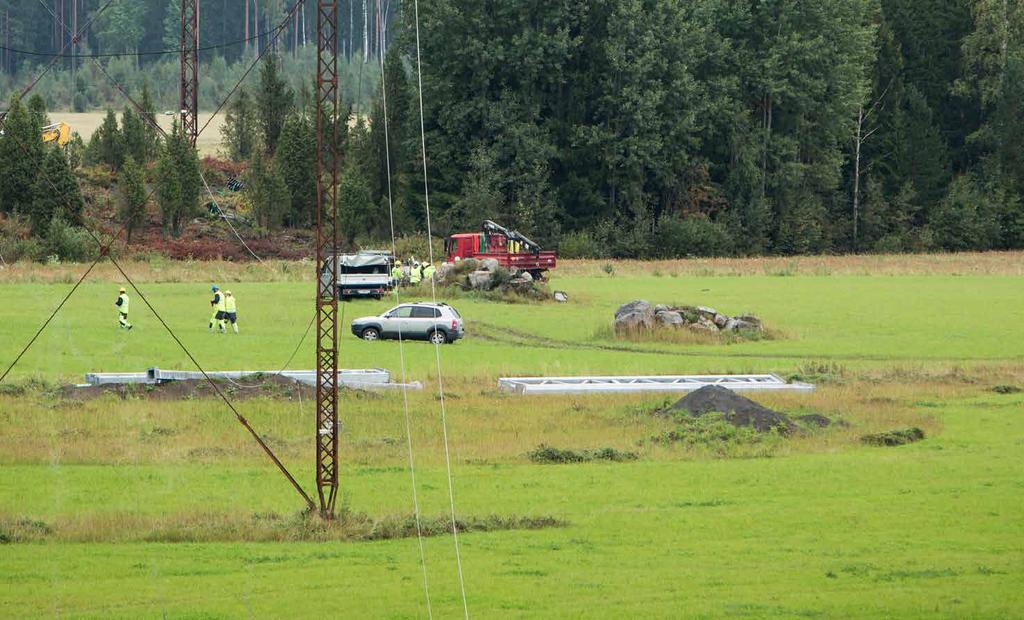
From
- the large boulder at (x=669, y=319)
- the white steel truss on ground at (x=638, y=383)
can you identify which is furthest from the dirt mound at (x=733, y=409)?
the large boulder at (x=669, y=319)

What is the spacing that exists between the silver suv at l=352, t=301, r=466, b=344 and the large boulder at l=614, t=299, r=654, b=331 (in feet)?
20.5

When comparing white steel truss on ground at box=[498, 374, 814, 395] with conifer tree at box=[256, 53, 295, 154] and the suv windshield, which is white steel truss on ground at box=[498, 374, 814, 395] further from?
conifer tree at box=[256, 53, 295, 154]

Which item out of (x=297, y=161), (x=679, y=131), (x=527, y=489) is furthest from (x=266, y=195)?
(x=527, y=489)

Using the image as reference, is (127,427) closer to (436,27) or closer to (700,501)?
(700,501)

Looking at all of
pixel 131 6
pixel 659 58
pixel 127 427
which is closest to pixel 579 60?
pixel 659 58

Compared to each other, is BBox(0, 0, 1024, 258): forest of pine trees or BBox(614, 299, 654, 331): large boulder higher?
BBox(0, 0, 1024, 258): forest of pine trees

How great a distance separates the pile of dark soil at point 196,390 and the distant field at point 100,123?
9493 centimetres

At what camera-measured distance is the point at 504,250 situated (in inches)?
3029

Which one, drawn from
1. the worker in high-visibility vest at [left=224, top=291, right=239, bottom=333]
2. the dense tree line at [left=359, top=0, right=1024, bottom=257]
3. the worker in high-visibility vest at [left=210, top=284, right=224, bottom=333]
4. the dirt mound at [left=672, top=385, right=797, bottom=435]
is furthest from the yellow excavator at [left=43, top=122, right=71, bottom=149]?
the dirt mound at [left=672, top=385, right=797, bottom=435]

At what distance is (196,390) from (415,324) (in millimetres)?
14009

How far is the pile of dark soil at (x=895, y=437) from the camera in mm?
32750

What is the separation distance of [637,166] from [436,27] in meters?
18.3

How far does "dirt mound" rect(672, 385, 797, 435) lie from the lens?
33.8 metres

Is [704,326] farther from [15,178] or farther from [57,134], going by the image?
[57,134]
